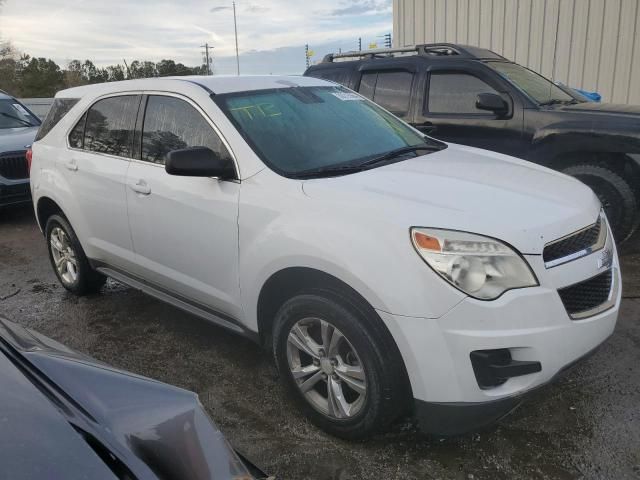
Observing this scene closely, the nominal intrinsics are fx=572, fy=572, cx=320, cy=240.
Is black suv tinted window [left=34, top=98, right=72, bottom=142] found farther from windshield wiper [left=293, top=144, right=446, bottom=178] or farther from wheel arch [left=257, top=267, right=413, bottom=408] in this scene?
wheel arch [left=257, top=267, right=413, bottom=408]

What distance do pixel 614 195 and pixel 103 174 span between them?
4.33m

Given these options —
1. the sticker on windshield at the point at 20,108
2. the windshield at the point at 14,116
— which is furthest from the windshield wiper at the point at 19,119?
the sticker on windshield at the point at 20,108

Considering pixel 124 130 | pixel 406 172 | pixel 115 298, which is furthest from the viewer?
pixel 115 298

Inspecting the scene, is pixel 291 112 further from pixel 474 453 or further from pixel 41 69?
pixel 41 69

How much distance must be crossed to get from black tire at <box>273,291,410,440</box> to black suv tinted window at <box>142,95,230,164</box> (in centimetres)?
99

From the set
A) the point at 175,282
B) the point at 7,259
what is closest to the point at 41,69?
the point at 7,259

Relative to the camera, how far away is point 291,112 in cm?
340

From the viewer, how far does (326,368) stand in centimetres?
272

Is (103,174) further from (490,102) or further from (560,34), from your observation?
(560,34)

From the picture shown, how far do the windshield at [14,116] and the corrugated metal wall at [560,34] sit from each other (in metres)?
7.81

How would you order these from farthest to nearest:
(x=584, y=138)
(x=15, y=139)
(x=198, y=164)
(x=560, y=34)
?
1. (x=560, y=34)
2. (x=15, y=139)
3. (x=584, y=138)
4. (x=198, y=164)

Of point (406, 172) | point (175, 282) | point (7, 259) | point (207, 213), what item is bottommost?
point (7, 259)

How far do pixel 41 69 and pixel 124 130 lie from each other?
50.0 metres

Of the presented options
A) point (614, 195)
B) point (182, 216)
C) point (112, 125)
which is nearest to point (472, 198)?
point (182, 216)
